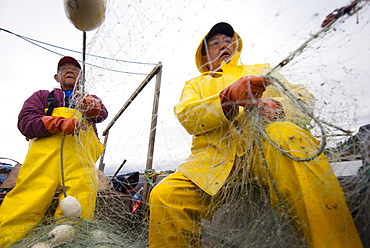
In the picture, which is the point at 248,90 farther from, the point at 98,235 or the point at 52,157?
the point at 52,157

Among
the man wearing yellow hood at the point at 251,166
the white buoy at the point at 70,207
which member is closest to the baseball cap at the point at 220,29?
the man wearing yellow hood at the point at 251,166

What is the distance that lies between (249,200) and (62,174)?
5.89 feet

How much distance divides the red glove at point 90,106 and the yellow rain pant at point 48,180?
9 centimetres

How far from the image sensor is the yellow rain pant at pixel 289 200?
1057 mm

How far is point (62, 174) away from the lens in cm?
224

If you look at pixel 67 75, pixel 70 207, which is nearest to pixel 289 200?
pixel 70 207

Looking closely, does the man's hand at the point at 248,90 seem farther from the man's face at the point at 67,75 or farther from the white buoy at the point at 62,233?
the man's face at the point at 67,75

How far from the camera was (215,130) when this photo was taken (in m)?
1.75

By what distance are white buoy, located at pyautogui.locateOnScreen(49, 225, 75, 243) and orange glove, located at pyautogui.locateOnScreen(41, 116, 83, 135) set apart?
2.84 ft

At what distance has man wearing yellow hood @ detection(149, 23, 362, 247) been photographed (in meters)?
1.11

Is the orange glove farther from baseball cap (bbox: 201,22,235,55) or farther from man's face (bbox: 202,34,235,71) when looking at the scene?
baseball cap (bbox: 201,22,235,55)

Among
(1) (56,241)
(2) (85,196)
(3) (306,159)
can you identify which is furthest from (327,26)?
(2) (85,196)

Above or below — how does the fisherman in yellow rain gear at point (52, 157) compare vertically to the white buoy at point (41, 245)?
above

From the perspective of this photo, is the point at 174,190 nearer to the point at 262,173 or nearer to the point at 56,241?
the point at 262,173
